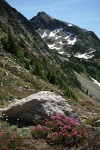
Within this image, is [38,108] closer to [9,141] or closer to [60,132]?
[60,132]

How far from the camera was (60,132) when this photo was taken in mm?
15969

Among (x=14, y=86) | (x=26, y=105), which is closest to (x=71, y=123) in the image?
(x=26, y=105)

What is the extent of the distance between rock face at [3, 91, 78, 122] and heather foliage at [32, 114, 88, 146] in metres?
0.98

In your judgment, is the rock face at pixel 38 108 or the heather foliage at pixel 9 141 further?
the rock face at pixel 38 108

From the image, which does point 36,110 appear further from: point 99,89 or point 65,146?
point 99,89

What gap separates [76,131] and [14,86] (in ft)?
95.6

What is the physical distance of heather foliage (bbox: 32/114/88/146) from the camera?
15.6 meters

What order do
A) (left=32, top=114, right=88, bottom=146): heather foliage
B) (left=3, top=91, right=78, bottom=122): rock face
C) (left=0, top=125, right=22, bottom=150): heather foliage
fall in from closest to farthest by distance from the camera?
(left=0, top=125, right=22, bottom=150): heather foliage < (left=32, top=114, right=88, bottom=146): heather foliage < (left=3, top=91, right=78, bottom=122): rock face

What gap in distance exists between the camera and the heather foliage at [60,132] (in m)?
15.6

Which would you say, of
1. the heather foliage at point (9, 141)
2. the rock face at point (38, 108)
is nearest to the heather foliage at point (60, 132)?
the rock face at point (38, 108)

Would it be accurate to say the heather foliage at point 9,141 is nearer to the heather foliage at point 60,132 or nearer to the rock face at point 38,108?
the heather foliage at point 60,132

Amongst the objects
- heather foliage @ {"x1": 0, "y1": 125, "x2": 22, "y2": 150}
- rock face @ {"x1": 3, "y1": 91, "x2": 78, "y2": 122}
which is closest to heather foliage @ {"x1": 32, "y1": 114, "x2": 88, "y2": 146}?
rock face @ {"x1": 3, "y1": 91, "x2": 78, "y2": 122}

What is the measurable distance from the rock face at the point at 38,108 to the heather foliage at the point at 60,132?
3.21ft

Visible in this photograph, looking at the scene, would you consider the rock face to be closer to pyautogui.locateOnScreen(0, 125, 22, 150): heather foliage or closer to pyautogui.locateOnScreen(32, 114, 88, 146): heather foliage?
pyautogui.locateOnScreen(32, 114, 88, 146): heather foliage
